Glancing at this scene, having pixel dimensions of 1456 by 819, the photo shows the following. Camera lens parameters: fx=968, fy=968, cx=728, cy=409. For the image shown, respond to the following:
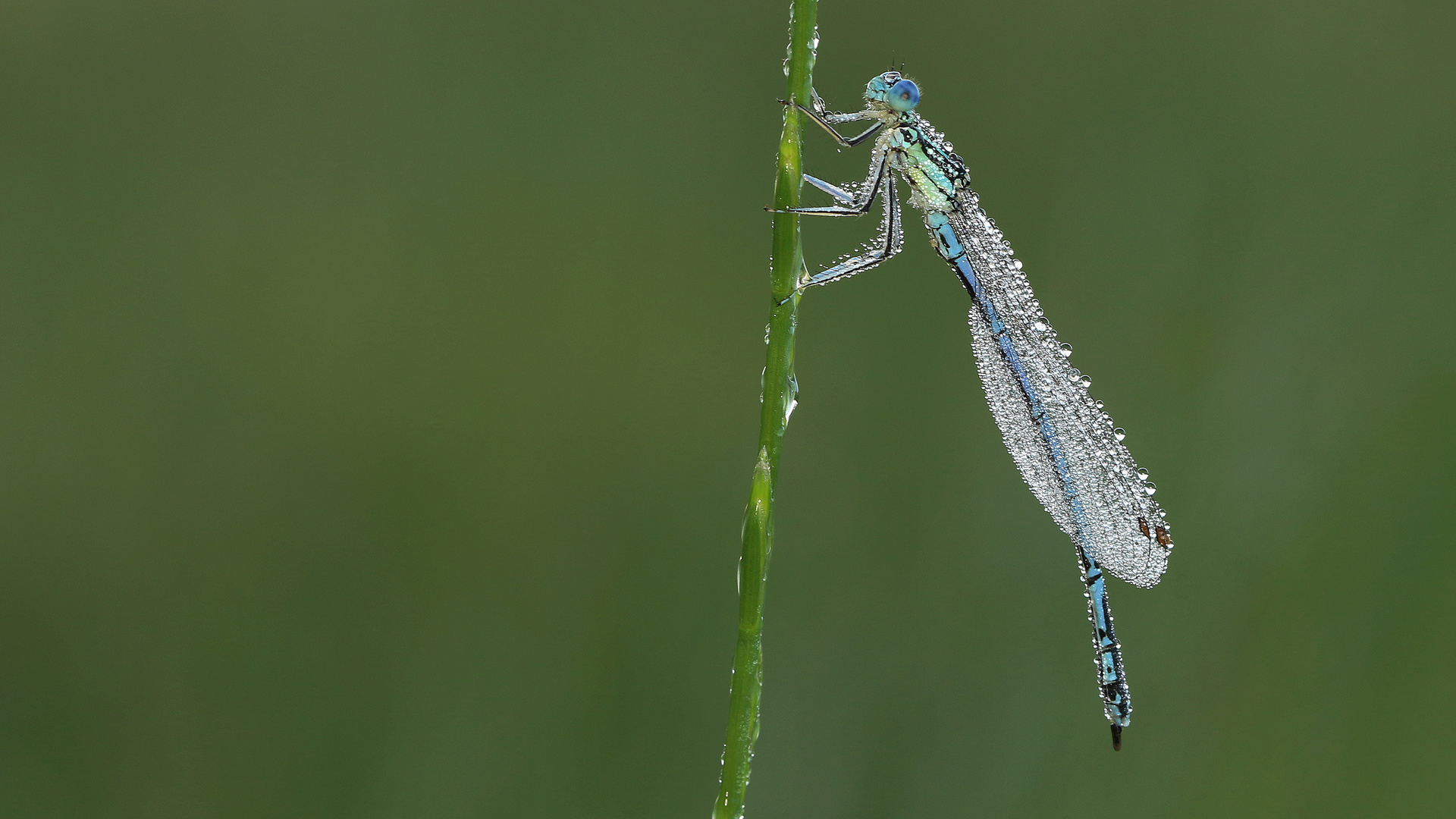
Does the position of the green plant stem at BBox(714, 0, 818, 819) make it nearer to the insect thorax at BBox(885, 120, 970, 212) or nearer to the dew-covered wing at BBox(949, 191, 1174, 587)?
the insect thorax at BBox(885, 120, 970, 212)

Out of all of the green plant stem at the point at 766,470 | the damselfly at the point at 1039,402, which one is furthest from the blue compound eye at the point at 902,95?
the green plant stem at the point at 766,470

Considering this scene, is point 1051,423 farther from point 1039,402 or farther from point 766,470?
point 766,470

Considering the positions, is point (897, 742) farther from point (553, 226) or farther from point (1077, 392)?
point (553, 226)

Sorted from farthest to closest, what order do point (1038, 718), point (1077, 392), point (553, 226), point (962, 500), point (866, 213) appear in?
point (553, 226)
point (962, 500)
point (1038, 718)
point (1077, 392)
point (866, 213)

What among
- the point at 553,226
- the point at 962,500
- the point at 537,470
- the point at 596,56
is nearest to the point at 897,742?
the point at 962,500

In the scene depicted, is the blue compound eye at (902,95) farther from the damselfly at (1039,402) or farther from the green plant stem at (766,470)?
the green plant stem at (766,470)

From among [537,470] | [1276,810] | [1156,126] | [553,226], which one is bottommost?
[1276,810]
